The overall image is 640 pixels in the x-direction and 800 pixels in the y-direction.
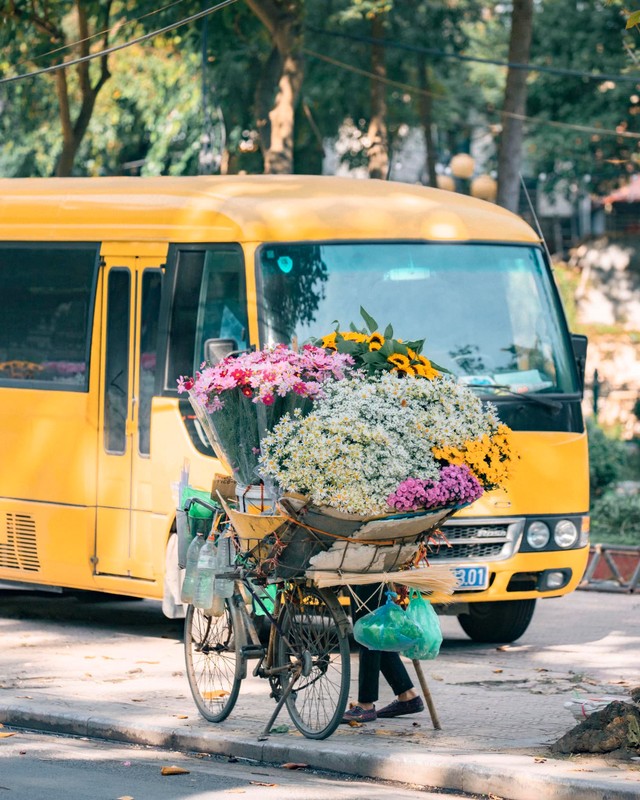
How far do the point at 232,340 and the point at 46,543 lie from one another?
101 inches

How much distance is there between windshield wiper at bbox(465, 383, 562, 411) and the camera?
34.2 feet

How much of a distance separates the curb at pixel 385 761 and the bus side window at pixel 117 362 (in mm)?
3122

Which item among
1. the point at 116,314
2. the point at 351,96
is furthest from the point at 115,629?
the point at 351,96

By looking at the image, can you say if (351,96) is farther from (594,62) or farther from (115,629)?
(115,629)

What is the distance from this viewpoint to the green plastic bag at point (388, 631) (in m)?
7.45

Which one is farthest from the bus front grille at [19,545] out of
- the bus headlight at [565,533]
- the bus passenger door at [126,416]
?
the bus headlight at [565,533]

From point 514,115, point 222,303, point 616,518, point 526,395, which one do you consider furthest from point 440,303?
point 514,115

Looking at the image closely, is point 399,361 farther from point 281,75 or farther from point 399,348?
point 281,75

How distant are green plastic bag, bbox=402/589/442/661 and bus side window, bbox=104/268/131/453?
12.7ft

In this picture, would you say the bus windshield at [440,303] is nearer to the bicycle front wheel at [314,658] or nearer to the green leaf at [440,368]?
the green leaf at [440,368]

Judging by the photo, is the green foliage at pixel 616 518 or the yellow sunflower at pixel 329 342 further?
the green foliage at pixel 616 518

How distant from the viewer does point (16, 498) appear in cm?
1170

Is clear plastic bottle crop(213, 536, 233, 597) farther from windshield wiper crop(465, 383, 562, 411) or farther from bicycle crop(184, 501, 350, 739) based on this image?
windshield wiper crop(465, 383, 562, 411)

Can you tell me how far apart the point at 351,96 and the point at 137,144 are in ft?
35.4
